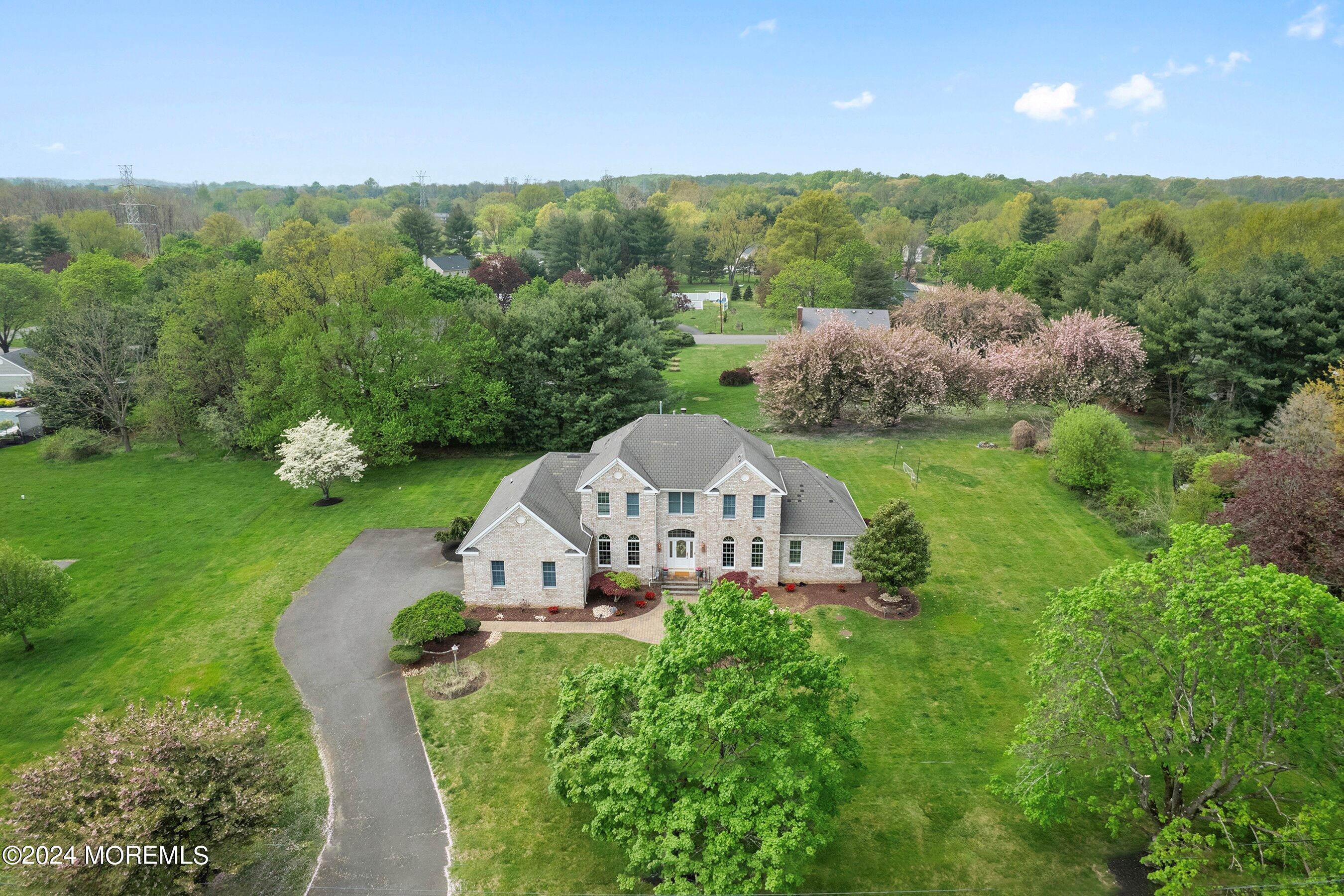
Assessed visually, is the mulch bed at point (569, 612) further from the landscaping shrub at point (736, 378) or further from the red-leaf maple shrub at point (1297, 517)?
the landscaping shrub at point (736, 378)

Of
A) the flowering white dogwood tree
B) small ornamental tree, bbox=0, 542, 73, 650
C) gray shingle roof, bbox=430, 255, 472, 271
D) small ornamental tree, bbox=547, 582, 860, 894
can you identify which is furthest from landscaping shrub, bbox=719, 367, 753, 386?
gray shingle roof, bbox=430, 255, 472, 271

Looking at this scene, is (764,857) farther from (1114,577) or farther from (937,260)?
(937,260)

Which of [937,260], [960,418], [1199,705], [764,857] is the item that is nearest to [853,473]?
[960,418]

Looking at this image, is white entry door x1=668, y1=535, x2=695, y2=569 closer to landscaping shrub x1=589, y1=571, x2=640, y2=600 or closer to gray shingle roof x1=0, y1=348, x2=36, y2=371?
landscaping shrub x1=589, y1=571, x2=640, y2=600

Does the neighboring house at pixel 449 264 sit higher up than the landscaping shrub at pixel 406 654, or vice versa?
the neighboring house at pixel 449 264

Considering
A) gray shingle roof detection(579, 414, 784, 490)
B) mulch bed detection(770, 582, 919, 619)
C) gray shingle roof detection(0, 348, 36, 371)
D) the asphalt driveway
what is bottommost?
the asphalt driveway

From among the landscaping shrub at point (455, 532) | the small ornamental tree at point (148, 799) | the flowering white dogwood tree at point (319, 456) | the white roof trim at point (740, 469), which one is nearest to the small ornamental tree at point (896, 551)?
the white roof trim at point (740, 469)

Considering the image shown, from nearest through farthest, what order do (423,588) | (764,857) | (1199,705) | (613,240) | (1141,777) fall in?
(764,857) < (1199,705) < (1141,777) < (423,588) < (613,240)
